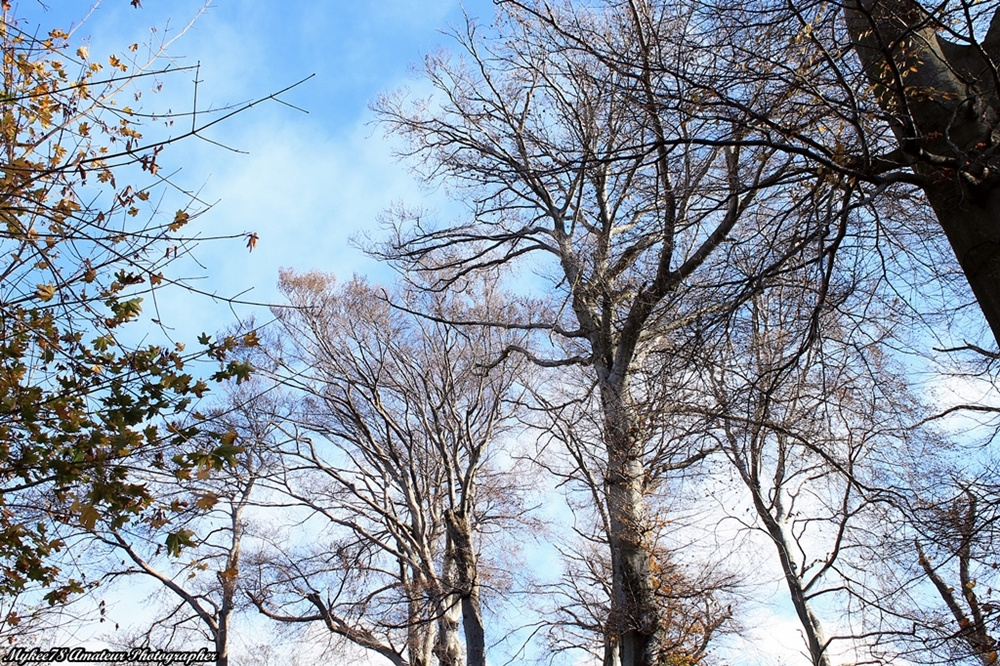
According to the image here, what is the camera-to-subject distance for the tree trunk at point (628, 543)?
848 cm

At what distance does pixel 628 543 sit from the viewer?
29.1 ft

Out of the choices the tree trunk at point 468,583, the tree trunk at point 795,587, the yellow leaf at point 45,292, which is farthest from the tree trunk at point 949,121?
the tree trunk at point 468,583

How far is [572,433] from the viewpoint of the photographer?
29.4 feet

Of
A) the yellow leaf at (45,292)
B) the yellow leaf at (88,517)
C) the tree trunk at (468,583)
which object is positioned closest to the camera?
the yellow leaf at (88,517)

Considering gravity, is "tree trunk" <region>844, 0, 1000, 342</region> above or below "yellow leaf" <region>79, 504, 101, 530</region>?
above

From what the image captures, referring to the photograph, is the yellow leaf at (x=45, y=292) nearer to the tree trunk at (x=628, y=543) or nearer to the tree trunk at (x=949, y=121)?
the tree trunk at (x=949, y=121)

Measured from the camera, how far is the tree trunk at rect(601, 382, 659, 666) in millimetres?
8484

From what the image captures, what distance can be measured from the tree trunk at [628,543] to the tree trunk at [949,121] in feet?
14.3

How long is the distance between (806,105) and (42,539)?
182 inches

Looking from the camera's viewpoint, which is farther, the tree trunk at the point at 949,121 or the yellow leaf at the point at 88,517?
the tree trunk at the point at 949,121

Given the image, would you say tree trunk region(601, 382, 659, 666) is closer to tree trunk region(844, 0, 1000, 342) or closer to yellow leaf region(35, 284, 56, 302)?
tree trunk region(844, 0, 1000, 342)

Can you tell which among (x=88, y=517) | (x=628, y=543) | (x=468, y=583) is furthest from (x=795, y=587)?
(x=88, y=517)

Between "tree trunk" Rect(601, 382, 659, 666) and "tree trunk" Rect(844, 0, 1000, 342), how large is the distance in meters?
4.37

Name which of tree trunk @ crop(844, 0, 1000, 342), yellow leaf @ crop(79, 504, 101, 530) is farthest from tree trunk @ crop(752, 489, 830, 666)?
yellow leaf @ crop(79, 504, 101, 530)
